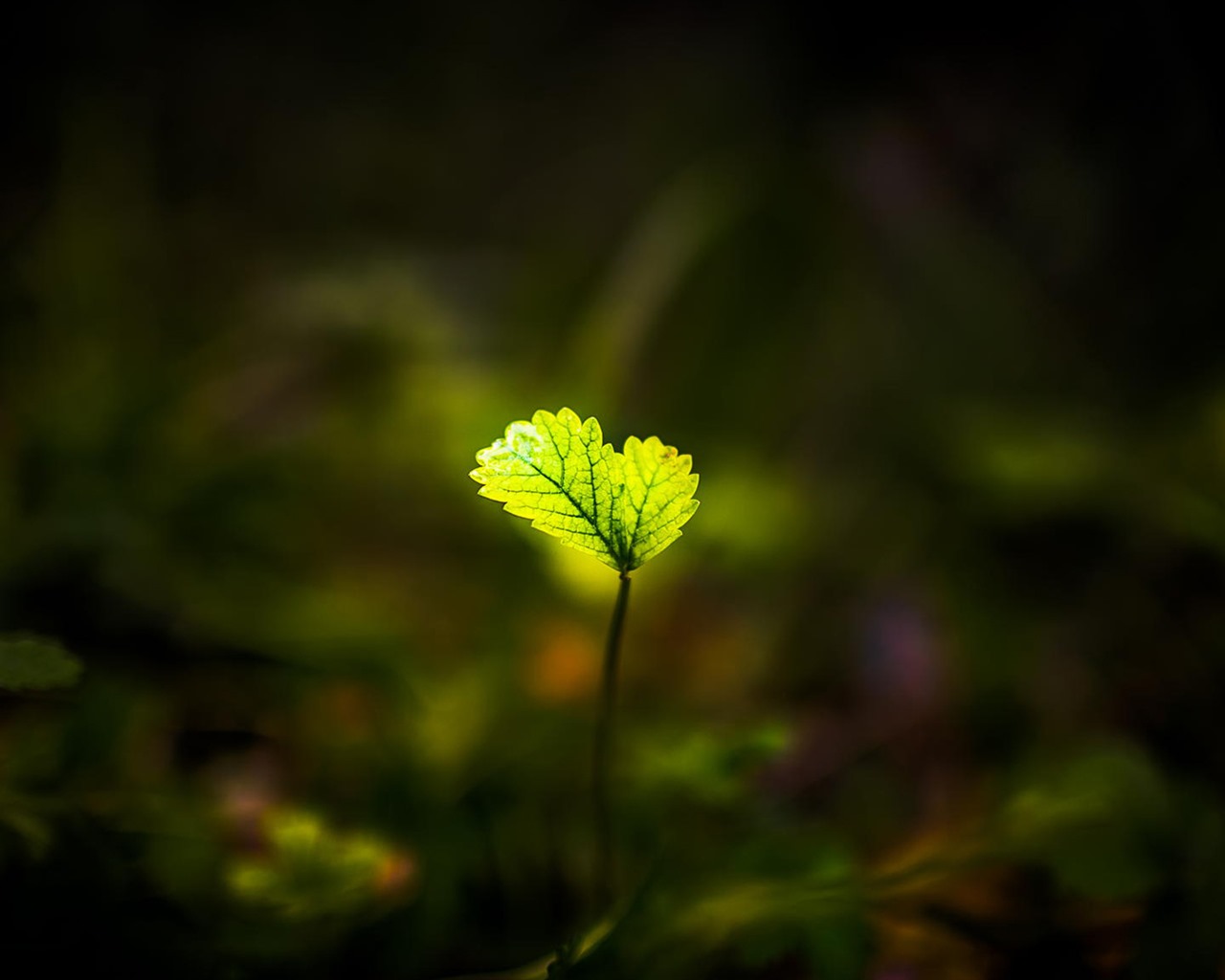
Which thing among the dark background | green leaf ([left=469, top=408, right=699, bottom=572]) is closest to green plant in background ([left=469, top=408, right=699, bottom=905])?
green leaf ([left=469, top=408, right=699, bottom=572])

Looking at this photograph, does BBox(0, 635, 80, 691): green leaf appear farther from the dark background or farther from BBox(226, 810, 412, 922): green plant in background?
BBox(226, 810, 412, 922): green plant in background

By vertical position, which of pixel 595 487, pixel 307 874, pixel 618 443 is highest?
pixel 618 443

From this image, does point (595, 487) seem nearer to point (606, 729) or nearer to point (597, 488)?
point (597, 488)

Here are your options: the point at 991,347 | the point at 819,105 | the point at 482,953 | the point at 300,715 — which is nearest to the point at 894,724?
the point at 482,953

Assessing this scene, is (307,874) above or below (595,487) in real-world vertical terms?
below

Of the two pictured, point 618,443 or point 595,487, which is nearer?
point 595,487

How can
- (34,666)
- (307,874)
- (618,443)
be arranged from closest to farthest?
1. (34,666)
2. (307,874)
3. (618,443)

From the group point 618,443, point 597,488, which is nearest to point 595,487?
point 597,488
